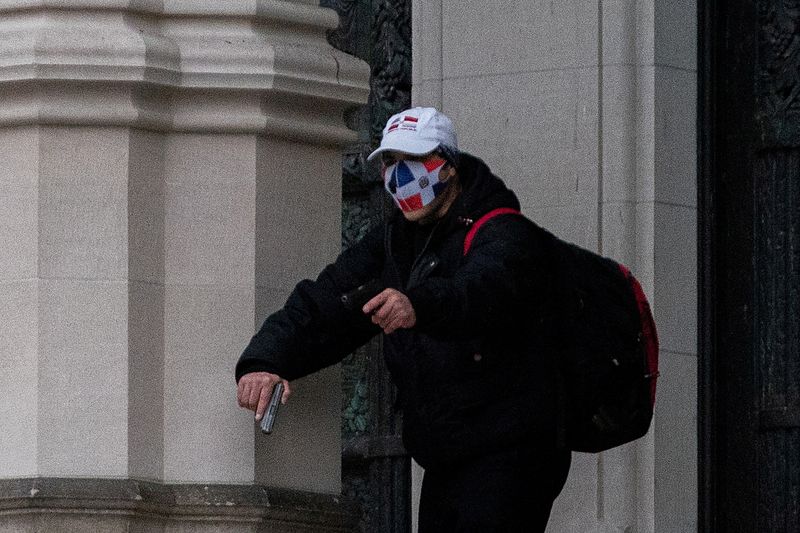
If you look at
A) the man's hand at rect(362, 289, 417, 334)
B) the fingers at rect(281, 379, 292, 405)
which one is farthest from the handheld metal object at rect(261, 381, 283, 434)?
the man's hand at rect(362, 289, 417, 334)

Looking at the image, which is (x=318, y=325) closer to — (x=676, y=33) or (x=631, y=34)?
(x=631, y=34)

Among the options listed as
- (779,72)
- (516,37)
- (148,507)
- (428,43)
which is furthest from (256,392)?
(779,72)

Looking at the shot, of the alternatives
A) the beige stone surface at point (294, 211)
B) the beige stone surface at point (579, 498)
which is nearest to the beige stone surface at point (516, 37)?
the beige stone surface at point (579, 498)

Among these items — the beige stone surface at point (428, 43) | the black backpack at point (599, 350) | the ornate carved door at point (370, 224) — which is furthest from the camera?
the ornate carved door at point (370, 224)

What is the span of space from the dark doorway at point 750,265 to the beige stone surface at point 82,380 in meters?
3.06

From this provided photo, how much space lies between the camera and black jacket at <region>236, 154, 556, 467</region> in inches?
354

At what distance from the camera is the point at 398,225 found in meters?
9.33

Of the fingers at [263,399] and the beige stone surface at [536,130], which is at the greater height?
the beige stone surface at [536,130]

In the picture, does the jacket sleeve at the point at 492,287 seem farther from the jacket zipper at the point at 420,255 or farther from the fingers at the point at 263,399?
the fingers at the point at 263,399

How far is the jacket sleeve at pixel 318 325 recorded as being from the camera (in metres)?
9.12

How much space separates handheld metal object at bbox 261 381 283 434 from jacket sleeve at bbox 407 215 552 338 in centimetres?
58

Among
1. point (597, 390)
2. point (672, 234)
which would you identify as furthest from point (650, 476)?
point (597, 390)

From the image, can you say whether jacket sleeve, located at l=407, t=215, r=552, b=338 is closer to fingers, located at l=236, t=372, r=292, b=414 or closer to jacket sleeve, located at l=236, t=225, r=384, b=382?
jacket sleeve, located at l=236, t=225, r=384, b=382

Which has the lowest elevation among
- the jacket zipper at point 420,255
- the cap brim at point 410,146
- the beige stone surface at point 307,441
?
the beige stone surface at point 307,441
